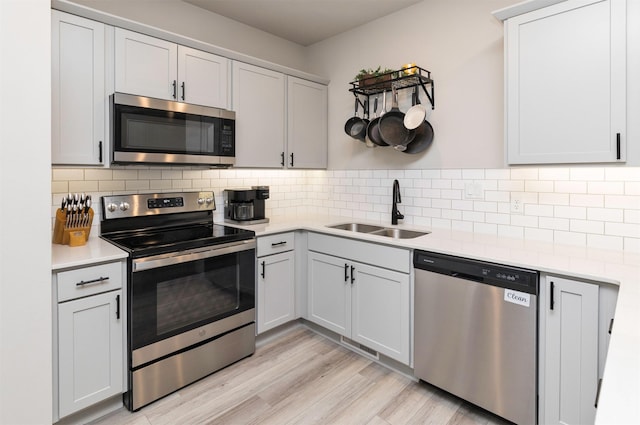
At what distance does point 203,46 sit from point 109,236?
1444mm

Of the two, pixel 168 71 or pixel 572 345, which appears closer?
pixel 572 345

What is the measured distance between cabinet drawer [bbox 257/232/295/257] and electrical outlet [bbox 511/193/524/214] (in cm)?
160

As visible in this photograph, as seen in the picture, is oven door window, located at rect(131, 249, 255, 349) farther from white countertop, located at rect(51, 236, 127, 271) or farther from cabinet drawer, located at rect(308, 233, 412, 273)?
cabinet drawer, located at rect(308, 233, 412, 273)

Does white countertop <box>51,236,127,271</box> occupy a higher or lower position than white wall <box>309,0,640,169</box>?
lower

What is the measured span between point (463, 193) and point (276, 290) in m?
1.58

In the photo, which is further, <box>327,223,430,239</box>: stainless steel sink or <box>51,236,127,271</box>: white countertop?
<box>327,223,430,239</box>: stainless steel sink

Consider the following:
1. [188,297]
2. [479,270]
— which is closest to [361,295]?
[479,270]

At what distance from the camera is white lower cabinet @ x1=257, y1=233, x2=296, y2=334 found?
268 centimetres

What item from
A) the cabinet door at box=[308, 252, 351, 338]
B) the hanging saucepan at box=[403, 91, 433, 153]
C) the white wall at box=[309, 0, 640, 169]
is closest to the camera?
the white wall at box=[309, 0, 640, 169]

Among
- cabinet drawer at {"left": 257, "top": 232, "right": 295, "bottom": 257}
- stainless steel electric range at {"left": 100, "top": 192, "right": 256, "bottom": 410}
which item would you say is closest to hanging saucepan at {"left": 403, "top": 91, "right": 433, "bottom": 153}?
cabinet drawer at {"left": 257, "top": 232, "right": 295, "bottom": 257}

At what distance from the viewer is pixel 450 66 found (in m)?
2.65

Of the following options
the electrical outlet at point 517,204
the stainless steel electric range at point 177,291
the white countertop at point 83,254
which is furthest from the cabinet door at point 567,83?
the white countertop at point 83,254

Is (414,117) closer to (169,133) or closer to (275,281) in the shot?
(275,281)

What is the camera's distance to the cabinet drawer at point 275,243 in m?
2.67
